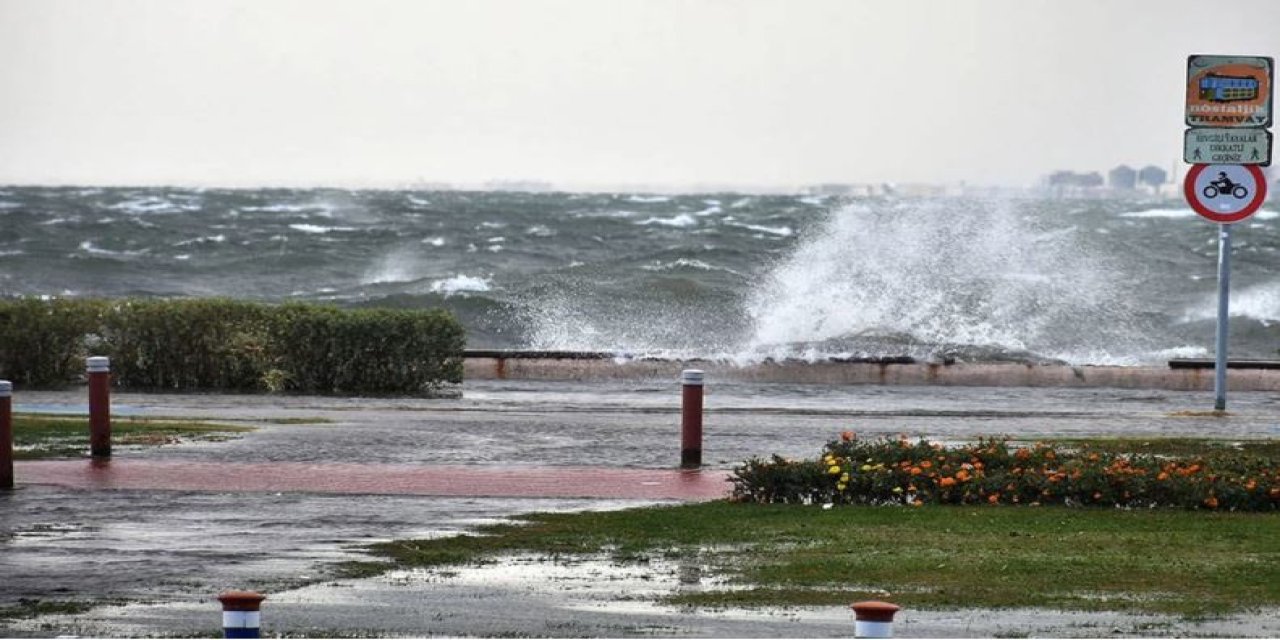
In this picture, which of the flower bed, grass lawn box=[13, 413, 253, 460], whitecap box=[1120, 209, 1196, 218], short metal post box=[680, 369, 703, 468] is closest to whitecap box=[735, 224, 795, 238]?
whitecap box=[1120, 209, 1196, 218]

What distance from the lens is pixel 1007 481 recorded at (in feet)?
46.9

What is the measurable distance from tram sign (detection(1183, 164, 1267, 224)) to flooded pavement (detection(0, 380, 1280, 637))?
87.7 inches

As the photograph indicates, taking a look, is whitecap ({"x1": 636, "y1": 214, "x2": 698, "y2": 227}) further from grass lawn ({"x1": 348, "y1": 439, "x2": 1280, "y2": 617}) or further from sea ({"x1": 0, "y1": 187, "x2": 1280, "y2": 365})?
grass lawn ({"x1": 348, "y1": 439, "x2": 1280, "y2": 617})

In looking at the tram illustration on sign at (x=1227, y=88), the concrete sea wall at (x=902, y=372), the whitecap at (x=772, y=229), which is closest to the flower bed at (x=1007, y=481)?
the tram illustration on sign at (x=1227, y=88)

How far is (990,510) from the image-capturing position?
13.8 meters

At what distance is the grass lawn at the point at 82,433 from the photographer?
17297 millimetres

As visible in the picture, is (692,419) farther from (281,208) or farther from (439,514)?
(281,208)

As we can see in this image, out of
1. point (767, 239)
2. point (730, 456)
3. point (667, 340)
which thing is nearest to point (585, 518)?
point (730, 456)

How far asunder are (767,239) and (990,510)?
57411mm

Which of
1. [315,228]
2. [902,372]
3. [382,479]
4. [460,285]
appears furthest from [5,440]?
[315,228]

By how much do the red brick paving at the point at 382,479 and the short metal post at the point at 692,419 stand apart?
0.31 metres

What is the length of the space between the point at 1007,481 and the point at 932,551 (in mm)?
2509

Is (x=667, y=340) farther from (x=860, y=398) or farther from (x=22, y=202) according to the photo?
(x=22, y=202)

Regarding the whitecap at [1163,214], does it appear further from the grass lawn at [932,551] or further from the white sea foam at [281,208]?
the grass lawn at [932,551]
